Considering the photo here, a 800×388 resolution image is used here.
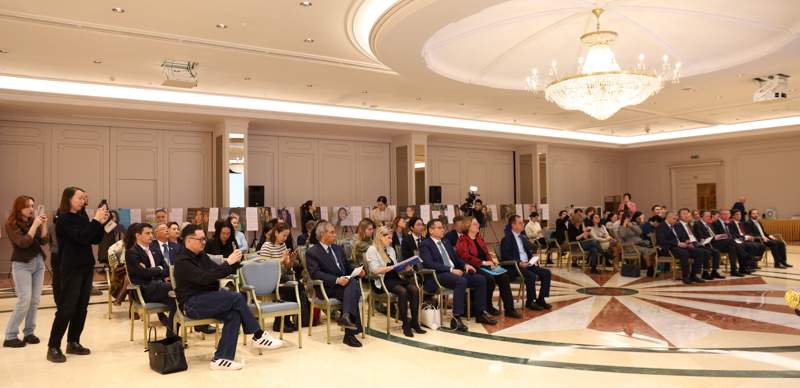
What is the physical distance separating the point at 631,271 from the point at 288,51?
22.0 feet

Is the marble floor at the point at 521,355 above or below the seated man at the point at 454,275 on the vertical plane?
below

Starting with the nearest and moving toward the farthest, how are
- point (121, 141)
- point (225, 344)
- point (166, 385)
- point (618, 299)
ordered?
1. point (166, 385)
2. point (225, 344)
3. point (618, 299)
4. point (121, 141)

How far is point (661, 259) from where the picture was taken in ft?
32.7

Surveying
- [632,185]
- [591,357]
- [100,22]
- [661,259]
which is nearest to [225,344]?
[591,357]

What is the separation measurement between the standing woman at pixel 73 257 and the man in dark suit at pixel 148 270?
53 cm

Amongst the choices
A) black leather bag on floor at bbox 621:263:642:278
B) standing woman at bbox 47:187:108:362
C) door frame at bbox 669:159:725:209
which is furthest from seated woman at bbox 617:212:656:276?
door frame at bbox 669:159:725:209

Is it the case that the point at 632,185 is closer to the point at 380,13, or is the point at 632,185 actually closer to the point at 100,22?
the point at 380,13

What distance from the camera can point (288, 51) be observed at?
348 inches

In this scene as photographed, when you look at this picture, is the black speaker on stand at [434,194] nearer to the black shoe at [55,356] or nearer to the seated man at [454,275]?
the seated man at [454,275]

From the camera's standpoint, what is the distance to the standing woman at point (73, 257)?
4871 mm

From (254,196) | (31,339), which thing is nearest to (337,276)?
(31,339)

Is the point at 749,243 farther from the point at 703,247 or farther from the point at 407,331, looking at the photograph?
the point at 407,331

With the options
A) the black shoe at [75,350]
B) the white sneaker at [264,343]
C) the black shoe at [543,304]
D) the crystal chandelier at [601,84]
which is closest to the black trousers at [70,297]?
the black shoe at [75,350]

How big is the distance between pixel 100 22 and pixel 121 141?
5.65m
